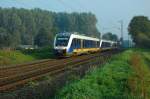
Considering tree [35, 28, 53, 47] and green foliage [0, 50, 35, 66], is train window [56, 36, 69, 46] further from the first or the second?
tree [35, 28, 53, 47]

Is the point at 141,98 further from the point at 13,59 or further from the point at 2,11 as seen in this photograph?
the point at 2,11

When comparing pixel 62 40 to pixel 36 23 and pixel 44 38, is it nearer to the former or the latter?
pixel 44 38

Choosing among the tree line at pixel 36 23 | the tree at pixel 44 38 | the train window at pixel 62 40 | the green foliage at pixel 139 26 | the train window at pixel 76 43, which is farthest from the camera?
the tree line at pixel 36 23

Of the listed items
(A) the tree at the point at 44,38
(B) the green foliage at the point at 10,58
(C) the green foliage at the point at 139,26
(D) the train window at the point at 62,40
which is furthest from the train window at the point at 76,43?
(C) the green foliage at the point at 139,26

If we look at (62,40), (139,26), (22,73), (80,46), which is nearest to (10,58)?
(62,40)

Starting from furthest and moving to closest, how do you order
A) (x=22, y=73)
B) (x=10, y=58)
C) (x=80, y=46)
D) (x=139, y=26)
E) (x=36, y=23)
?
(x=36, y=23), (x=139, y=26), (x=80, y=46), (x=10, y=58), (x=22, y=73)

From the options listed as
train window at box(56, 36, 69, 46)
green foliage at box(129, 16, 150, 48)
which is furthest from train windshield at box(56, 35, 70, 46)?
green foliage at box(129, 16, 150, 48)

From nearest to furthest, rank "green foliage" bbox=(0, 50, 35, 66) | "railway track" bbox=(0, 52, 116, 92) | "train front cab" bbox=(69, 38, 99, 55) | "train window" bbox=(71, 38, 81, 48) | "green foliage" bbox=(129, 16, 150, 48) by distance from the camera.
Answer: "railway track" bbox=(0, 52, 116, 92) → "green foliage" bbox=(0, 50, 35, 66) → "train window" bbox=(71, 38, 81, 48) → "train front cab" bbox=(69, 38, 99, 55) → "green foliage" bbox=(129, 16, 150, 48)

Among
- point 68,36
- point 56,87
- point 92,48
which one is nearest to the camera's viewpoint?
point 56,87

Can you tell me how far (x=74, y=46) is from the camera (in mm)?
46688

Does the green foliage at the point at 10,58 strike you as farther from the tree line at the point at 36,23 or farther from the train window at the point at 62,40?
the tree line at the point at 36,23

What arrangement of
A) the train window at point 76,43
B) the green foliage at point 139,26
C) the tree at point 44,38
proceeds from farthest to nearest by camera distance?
1. the green foliage at point 139,26
2. the tree at point 44,38
3. the train window at point 76,43

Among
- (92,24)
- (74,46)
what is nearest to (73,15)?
(92,24)

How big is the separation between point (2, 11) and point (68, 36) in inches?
4644
